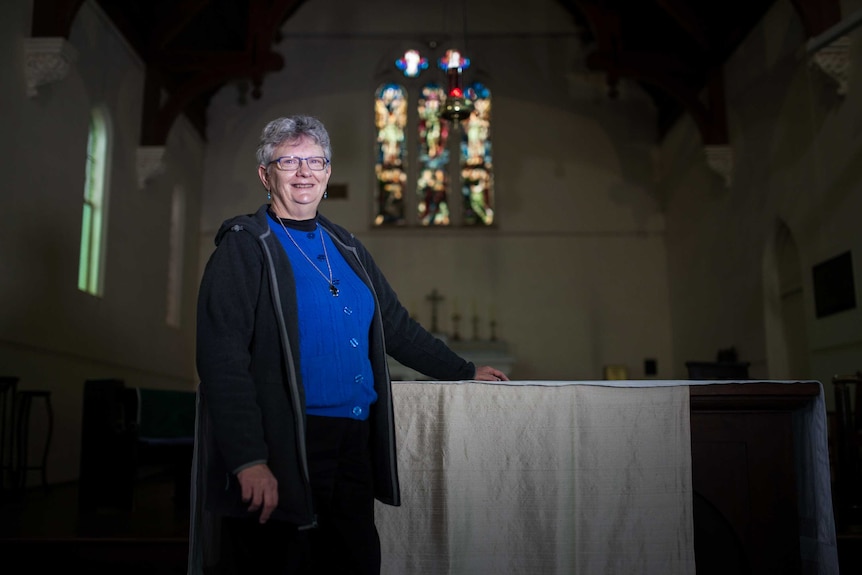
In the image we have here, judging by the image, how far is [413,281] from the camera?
36.0ft

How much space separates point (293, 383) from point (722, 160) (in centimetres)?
808

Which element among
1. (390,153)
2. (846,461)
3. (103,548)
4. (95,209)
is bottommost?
(103,548)

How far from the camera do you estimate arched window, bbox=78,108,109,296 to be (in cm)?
780

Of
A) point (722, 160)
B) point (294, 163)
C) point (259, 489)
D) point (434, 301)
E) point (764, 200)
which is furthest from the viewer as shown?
point (434, 301)

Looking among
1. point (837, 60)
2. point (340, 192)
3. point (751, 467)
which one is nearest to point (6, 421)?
point (751, 467)

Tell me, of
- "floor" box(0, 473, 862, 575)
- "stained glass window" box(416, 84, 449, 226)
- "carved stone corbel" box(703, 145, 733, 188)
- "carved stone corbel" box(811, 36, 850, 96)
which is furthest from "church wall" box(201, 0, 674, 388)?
"floor" box(0, 473, 862, 575)

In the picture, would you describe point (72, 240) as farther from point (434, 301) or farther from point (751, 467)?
point (751, 467)

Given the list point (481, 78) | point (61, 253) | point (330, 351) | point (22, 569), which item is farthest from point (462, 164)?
point (330, 351)

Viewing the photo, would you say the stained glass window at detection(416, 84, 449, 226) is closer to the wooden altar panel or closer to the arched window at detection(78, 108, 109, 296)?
the arched window at detection(78, 108, 109, 296)

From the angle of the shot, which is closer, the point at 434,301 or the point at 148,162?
the point at 148,162

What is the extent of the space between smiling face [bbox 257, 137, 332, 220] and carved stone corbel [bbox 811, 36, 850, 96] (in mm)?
5607

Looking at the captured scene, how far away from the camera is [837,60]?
6.22 metres

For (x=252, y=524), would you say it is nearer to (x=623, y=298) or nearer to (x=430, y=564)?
(x=430, y=564)

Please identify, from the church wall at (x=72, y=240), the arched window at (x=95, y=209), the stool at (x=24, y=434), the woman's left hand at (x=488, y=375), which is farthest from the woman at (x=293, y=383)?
the arched window at (x=95, y=209)
